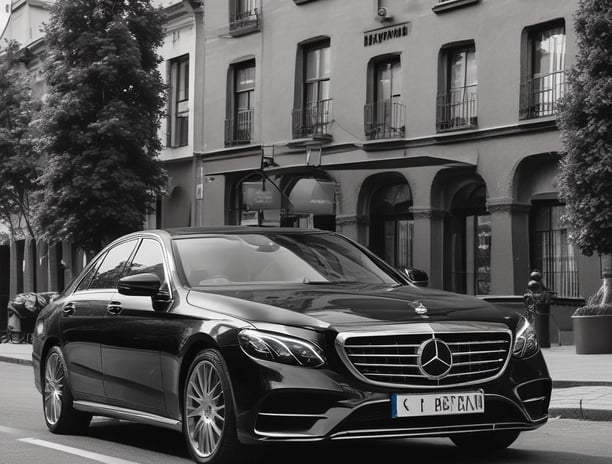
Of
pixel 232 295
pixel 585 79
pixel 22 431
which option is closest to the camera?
pixel 232 295

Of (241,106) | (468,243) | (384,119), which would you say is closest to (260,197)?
(384,119)

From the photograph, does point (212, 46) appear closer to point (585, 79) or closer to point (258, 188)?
point (258, 188)

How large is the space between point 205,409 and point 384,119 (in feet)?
74.5

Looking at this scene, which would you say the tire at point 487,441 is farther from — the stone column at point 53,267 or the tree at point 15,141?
the stone column at point 53,267

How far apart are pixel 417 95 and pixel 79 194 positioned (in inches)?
336

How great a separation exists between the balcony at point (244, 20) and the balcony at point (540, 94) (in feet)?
33.0

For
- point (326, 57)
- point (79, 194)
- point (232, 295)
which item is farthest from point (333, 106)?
point (232, 295)

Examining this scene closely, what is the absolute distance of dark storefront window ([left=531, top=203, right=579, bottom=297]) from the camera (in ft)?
85.3

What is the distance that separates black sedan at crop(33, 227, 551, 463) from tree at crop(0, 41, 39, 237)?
90.6 ft

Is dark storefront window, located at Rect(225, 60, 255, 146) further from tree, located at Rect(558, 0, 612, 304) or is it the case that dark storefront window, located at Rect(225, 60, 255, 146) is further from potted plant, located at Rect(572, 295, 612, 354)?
potted plant, located at Rect(572, 295, 612, 354)

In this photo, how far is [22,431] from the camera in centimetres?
1052

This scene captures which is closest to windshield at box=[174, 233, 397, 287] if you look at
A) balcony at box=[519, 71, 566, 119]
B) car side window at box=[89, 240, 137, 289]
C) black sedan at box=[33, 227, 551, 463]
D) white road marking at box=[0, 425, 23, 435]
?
black sedan at box=[33, 227, 551, 463]

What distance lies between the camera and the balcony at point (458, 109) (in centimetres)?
2777

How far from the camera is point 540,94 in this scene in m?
26.3
